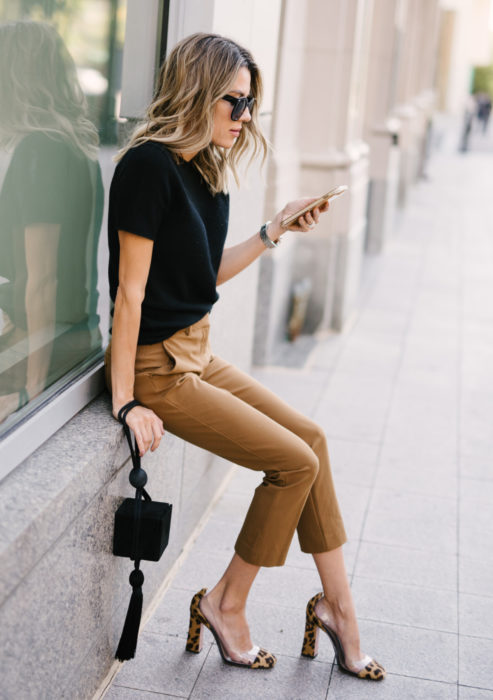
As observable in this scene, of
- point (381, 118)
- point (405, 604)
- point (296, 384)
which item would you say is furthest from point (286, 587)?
point (381, 118)

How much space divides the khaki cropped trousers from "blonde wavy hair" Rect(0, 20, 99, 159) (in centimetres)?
76

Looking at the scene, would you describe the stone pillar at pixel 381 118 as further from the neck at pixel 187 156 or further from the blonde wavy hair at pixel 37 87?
the blonde wavy hair at pixel 37 87

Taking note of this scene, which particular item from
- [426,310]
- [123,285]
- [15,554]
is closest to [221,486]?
[123,285]

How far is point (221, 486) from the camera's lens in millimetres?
4871

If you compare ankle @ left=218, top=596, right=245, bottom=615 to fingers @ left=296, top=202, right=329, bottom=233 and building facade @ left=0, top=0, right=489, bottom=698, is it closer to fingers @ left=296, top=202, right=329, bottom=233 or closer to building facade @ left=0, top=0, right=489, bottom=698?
building facade @ left=0, top=0, right=489, bottom=698

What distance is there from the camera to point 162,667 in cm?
327

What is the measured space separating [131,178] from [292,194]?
4895 mm

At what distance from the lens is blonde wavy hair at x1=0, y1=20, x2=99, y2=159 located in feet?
8.01

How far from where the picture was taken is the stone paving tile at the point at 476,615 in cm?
368

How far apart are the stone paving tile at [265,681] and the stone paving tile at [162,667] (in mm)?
42

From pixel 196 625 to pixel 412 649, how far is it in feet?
2.78

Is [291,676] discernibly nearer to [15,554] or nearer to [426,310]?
[15,554]

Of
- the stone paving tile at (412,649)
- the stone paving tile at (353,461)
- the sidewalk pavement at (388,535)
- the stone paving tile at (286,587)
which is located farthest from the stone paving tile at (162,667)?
the stone paving tile at (353,461)

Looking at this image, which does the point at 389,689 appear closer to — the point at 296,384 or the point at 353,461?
the point at 353,461
